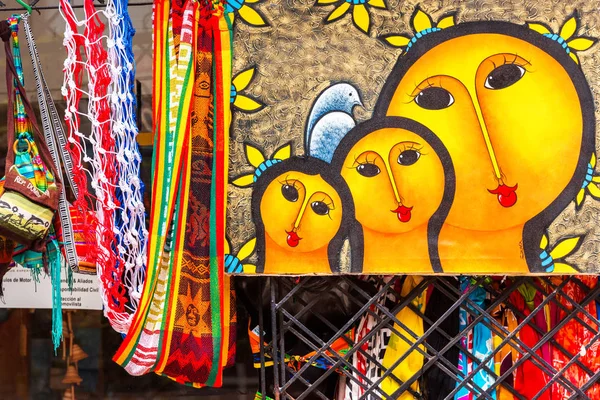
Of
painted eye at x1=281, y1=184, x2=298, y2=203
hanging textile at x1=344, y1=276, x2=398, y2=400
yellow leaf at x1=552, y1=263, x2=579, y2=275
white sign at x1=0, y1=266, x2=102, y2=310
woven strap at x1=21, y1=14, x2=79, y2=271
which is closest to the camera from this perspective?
yellow leaf at x1=552, y1=263, x2=579, y2=275

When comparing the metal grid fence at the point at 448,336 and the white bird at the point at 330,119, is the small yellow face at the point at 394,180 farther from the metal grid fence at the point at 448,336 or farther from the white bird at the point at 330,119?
the metal grid fence at the point at 448,336

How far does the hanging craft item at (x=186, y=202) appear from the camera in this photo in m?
2.60

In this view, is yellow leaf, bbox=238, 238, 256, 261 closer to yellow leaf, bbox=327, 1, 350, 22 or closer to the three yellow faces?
the three yellow faces

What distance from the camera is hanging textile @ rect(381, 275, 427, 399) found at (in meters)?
2.78

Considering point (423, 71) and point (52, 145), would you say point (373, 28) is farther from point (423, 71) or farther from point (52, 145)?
point (52, 145)

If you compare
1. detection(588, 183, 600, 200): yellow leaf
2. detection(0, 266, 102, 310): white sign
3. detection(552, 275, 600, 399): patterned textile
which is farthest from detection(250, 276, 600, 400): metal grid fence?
detection(0, 266, 102, 310): white sign

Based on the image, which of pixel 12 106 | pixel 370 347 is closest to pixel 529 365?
pixel 370 347

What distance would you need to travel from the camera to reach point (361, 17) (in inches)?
101

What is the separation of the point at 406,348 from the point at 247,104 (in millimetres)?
1324

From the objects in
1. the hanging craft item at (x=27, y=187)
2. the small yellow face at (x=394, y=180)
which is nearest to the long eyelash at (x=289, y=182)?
the small yellow face at (x=394, y=180)

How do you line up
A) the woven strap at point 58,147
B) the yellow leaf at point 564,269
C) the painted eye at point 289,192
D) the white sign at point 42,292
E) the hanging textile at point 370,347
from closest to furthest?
the yellow leaf at point 564,269 < the painted eye at point 289,192 < the woven strap at point 58,147 < the hanging textile at point 370,347 < the white sign at point 42,292

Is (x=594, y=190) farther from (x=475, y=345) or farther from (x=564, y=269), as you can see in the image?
(x=475, y=345)

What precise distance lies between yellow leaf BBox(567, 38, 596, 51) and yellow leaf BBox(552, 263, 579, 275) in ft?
2.93

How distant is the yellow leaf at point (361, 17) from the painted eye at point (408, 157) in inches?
21.3
